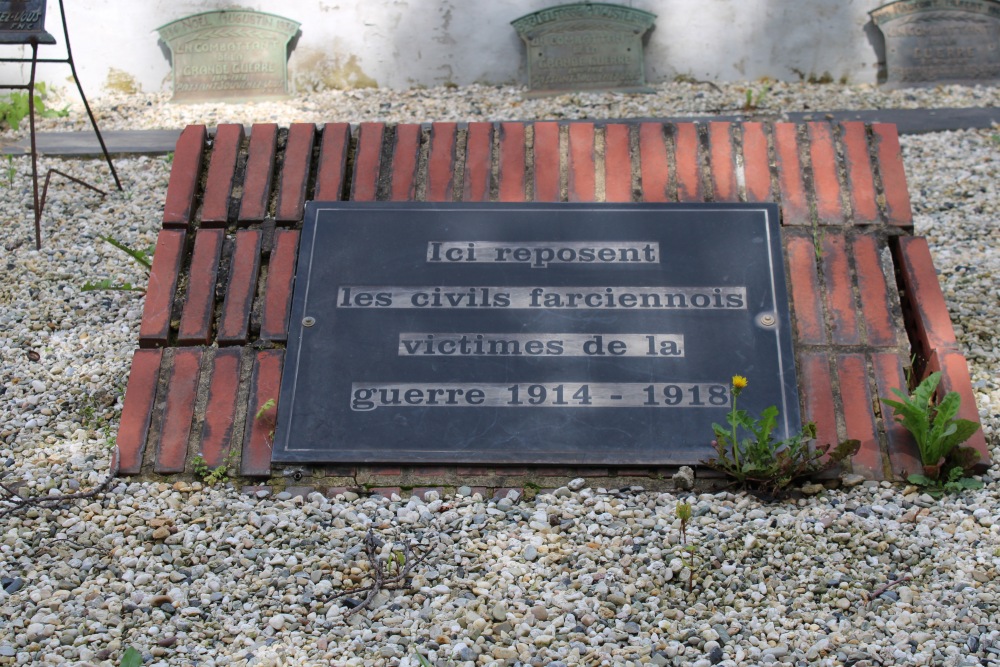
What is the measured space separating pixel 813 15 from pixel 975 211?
2013 mm

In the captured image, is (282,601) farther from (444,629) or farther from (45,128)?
(45,128)

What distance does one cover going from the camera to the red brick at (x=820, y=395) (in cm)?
341

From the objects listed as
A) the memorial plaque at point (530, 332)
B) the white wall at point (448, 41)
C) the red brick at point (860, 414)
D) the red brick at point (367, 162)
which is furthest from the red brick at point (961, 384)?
the white wall at point (448, 41)

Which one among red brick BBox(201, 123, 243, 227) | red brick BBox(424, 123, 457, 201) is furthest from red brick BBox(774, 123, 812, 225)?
red brick BBox(201, 123, 243, 227)

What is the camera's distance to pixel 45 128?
5867 millimetres

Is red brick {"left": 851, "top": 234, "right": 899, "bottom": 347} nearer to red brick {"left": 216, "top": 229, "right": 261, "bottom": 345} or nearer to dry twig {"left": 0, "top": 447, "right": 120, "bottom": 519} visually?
red brick {"left": 216, "top": 229, "right": 261, "bottom": 345}

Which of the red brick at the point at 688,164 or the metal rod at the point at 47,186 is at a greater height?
the metal rod at the point at 47,186

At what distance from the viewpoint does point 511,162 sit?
4055 millimetres

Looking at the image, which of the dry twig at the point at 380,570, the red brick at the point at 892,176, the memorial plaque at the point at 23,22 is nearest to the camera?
the dry twig at the point at 380,570

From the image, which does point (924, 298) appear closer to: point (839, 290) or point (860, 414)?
point (839, 290)

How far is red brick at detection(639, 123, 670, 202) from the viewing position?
12.9 ft

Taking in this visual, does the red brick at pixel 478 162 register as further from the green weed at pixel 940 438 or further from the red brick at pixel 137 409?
the green weed at pixel 940 438

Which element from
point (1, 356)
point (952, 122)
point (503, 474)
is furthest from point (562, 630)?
point (952, 122)

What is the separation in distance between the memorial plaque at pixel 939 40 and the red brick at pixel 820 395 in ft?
10.3
